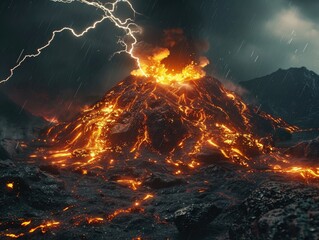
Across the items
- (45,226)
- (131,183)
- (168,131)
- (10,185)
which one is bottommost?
(45,226)

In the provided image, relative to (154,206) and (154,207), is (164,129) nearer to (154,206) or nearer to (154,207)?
(154,206)

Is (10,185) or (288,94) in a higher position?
(288,94)

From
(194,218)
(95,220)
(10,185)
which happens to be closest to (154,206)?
(95,220)

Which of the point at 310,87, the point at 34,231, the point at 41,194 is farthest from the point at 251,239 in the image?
the point at 310,87

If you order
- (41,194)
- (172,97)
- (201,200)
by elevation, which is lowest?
(201,200)

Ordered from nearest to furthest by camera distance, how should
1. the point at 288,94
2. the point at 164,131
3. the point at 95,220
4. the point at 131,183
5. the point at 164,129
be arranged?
the point at 95,220 < the point at 131,183 < the point at 164,131 < the point at 164,129 < the point at 288,94

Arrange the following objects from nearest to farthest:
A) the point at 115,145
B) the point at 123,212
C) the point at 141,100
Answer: the point at 123,212, the point at 115,145, the point at 141,100

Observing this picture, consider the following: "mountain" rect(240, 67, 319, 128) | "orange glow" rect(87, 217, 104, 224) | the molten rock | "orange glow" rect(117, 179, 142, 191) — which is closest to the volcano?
"orange glow" rect(117, 179, 142, 191)

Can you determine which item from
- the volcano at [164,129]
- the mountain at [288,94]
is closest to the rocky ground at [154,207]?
the volcano at [164,129]

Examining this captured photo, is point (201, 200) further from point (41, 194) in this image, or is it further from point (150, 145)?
point (150, 145)
